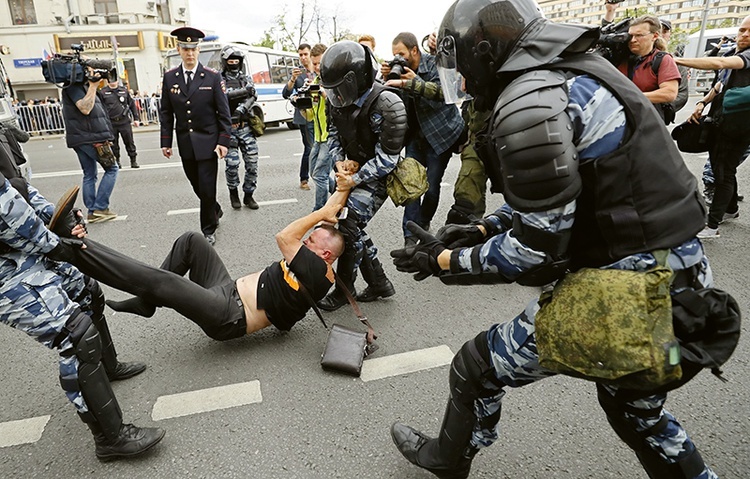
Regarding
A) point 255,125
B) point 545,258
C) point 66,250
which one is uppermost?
point 545,258

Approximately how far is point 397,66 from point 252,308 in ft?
7.19

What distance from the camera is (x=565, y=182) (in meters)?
1.17

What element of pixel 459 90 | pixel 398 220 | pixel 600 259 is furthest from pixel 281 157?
pixel 600 259

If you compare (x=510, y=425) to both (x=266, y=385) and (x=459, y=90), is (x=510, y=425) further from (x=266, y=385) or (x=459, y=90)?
(x=459, y=90)

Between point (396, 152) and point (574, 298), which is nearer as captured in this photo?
point (574, 298)

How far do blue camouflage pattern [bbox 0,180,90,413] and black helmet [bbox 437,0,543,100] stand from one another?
1729 millimetres

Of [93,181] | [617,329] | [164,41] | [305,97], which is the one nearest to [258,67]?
[93,181]

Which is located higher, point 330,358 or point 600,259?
point 600,259

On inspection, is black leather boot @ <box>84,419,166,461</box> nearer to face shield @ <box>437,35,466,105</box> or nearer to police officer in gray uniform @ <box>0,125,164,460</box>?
police officer in gray uniform @ <box>0,125,164,460</box>

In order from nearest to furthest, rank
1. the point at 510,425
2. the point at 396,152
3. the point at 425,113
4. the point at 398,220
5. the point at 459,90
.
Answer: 1. the point at 459,90
2. the point at 510,425
3. the point at 396,152
4. the point at 425,113
5. the point at 398,220

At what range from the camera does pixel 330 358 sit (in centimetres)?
267

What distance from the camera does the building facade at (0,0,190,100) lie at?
2608cm

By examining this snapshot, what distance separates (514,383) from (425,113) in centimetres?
280

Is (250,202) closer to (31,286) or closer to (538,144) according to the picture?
(31,286)
